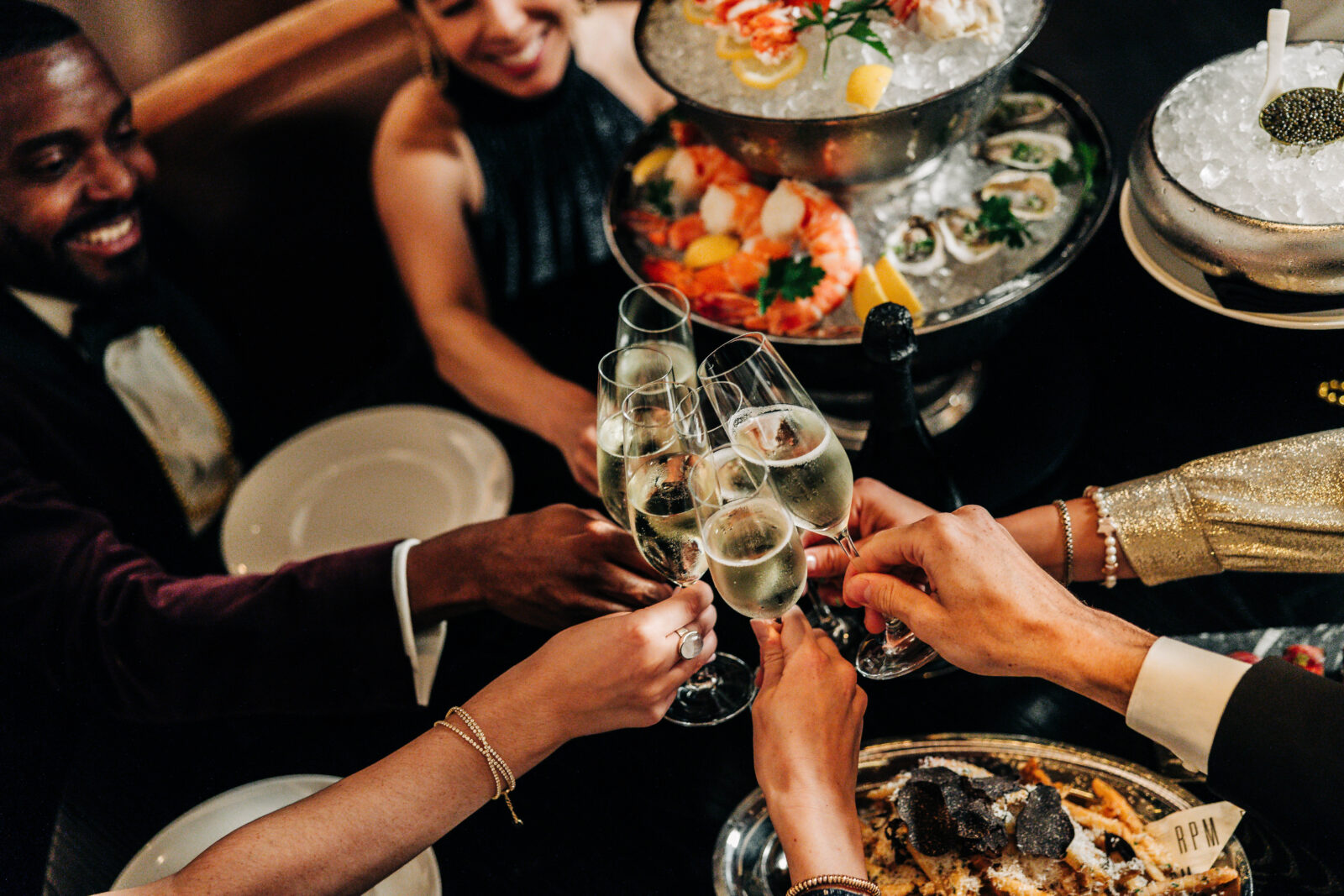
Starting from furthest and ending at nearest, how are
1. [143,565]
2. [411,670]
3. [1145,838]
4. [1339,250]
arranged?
[143,565]
[411,670]
[1339,250]
[1145,838]

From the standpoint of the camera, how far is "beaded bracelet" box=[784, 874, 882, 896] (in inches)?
42.1

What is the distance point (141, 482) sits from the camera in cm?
235

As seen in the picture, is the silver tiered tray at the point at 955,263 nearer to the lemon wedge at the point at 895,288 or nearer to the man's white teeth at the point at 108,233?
the lemon wedge at the point at 895,288

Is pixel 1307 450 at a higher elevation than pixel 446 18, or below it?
below

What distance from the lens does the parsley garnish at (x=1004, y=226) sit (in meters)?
1.68

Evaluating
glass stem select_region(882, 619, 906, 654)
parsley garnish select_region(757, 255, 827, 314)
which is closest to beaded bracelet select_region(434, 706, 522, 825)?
glass stem select_region(882, 619, 906, 654)

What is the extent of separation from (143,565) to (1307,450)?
83.9 inches

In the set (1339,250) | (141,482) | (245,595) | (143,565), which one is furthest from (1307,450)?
(141,482)

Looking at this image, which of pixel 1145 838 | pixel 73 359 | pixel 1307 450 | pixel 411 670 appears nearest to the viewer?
pixel 1145 838

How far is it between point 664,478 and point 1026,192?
106 centimetres

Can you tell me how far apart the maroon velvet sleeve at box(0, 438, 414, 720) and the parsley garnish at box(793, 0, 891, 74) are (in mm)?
1244

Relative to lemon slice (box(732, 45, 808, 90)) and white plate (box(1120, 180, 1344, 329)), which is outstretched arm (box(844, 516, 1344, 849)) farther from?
lemon slice (box(732, 45, 808, 90))

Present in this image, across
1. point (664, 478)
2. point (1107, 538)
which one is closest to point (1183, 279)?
point (1107, 538)

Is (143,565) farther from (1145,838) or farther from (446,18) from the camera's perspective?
(1145,838)
